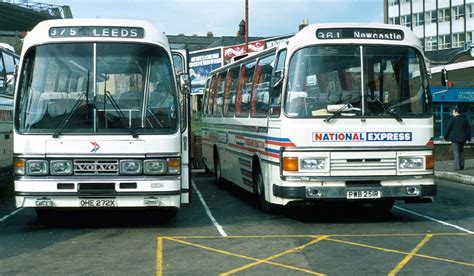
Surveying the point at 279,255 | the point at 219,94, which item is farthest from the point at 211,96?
the point at 279,255

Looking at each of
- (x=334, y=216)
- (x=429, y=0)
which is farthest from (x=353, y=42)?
(x=429, y=0)

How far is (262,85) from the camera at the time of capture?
12.8 m

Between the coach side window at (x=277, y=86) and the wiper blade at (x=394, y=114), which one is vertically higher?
the coach side window at (x=277, y=86)

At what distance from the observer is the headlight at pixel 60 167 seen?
9945mm

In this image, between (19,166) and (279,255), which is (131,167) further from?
(279,255)

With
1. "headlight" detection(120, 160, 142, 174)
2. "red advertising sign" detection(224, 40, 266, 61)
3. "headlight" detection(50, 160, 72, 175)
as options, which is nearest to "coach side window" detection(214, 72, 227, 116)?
"headlight" detection(120, 160, 142, 174)

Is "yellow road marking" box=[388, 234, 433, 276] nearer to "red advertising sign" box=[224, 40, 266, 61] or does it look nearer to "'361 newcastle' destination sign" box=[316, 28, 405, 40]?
"'361 newcastle' destination sign" box=[316, 28, 405, 40]

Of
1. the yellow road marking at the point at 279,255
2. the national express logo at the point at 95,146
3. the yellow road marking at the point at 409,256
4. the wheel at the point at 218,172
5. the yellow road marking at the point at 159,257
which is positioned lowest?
the yellow road marking at the point at 409,256

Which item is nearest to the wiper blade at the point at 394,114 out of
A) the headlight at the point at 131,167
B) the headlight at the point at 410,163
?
the headlight at the point at 410,163

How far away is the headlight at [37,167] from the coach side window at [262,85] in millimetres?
3891

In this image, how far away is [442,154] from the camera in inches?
1124

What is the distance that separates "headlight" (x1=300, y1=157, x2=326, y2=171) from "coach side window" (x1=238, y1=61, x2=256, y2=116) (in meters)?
3.13

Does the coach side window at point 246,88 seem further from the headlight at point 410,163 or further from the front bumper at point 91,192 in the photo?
the front bumper at point 91,192

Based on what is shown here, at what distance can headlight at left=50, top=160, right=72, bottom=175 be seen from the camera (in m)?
9.95
